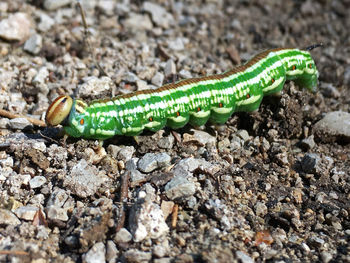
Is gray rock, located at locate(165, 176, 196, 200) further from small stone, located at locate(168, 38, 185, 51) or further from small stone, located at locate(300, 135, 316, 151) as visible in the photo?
small stone, located at locate(168, 38, 185, 51)

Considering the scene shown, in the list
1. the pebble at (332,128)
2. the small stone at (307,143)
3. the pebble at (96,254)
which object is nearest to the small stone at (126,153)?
Answer: the pebble at (96,254)

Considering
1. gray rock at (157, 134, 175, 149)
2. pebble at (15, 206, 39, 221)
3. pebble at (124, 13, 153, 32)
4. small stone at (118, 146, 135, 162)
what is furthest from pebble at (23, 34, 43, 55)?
pebble at (15, 206, 39, 221)

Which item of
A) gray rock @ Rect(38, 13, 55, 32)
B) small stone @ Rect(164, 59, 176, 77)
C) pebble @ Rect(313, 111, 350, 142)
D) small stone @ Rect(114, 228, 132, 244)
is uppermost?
gray rock @ Rect(38, 13, 55, 32)

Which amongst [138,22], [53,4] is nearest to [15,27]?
[53,4]

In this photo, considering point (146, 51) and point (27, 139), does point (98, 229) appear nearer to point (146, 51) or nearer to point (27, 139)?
point (27, 139)

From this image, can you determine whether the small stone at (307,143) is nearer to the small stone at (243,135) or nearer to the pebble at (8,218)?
the small stone at (243,135)

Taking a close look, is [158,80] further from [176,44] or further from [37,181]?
[37,181]

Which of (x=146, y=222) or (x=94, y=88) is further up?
(x=94, y=88)
